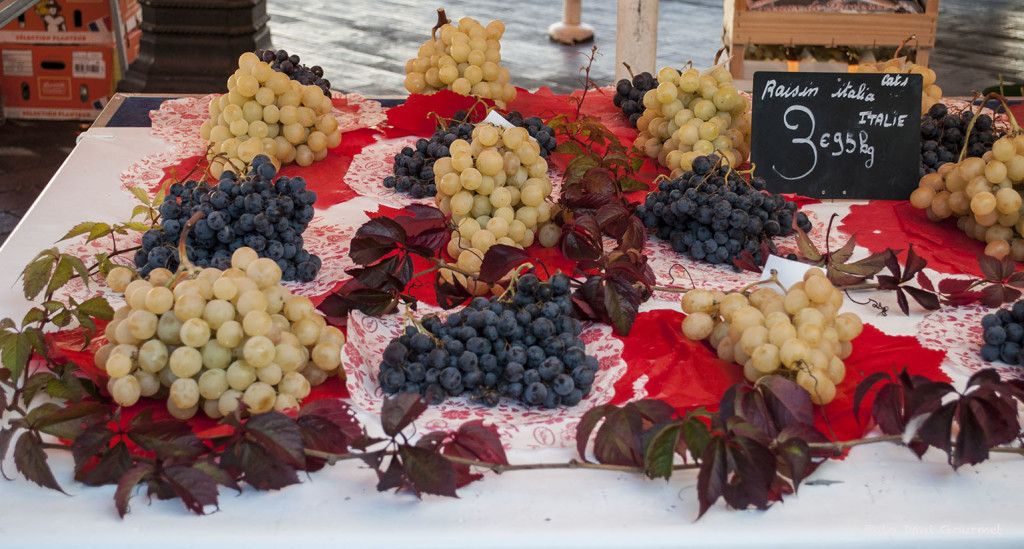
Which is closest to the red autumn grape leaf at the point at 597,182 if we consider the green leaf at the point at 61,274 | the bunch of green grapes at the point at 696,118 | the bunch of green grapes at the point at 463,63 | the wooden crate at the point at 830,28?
the bunch of green grapes at the point at 696,118

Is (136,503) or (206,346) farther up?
(206,346)

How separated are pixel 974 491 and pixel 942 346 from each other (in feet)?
1.04

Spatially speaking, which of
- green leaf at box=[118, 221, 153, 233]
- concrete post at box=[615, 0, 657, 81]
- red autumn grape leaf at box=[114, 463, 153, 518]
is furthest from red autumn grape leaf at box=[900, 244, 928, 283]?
concrete post at box=[615, 0, 657, 81]

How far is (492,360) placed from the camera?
110 cm

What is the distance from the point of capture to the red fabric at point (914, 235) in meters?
1.53

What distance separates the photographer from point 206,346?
3.38ft

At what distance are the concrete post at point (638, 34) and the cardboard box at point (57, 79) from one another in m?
2.66

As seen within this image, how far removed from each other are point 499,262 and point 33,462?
593 millimetres

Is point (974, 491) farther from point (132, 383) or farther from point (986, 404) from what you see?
point (132, 383)

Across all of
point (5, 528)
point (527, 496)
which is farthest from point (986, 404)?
point (5, 528)

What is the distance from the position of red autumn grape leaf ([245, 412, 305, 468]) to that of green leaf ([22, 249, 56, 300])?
1.59ft

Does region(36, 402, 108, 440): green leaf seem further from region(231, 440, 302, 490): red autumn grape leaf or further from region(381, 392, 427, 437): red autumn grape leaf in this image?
region(381, 392, 427, 437): red autumn grape leaf

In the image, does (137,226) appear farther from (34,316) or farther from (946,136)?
(946,136)

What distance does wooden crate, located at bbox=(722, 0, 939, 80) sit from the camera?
3.46 m
